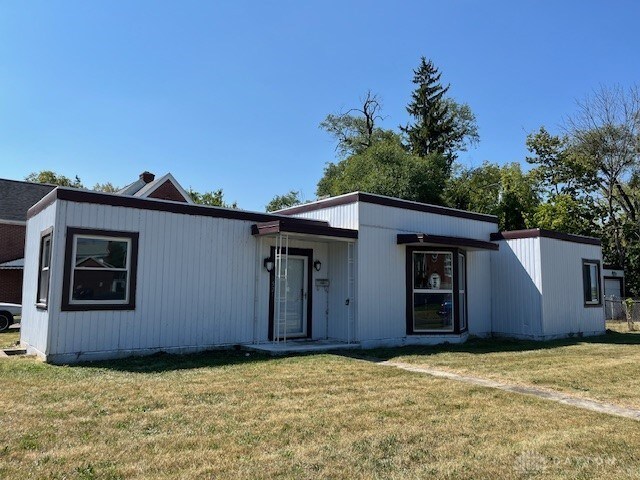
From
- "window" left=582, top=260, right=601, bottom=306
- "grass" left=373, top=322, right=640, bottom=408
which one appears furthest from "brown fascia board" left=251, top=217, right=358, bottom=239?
"window" left=582, top=260, right=601, bottom=306

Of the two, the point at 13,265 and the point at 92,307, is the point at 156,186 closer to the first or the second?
the point at 13,265

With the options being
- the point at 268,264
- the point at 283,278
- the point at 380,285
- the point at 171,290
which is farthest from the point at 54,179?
the point at 380,285

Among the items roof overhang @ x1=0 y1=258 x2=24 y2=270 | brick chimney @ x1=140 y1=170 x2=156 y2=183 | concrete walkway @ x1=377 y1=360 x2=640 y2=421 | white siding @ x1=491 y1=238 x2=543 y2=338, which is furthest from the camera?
brick chimney @ x1=140 y1=170 x2=156 y2=183

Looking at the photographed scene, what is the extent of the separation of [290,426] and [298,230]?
230 inches

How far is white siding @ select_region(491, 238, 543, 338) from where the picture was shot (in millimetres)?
13789

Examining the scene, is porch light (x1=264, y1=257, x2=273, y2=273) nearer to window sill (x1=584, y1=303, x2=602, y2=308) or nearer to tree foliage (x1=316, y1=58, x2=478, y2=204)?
window sill (x1=584, y1=303, x2=602, y2=308)

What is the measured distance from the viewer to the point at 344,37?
16109 millimetres

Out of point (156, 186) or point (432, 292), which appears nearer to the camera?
point (432, 292)

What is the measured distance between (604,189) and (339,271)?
23534mm

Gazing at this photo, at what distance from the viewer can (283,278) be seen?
37.3 feet

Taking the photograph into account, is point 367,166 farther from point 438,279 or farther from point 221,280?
point 221,280

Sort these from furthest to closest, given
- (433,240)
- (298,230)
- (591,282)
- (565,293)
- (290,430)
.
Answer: (591,282), (565,293), (433,240), (298,230), (290,430)

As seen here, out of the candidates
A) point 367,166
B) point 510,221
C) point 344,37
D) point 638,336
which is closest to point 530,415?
point 638,336

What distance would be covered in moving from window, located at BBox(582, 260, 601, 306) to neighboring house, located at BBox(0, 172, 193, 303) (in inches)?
624
